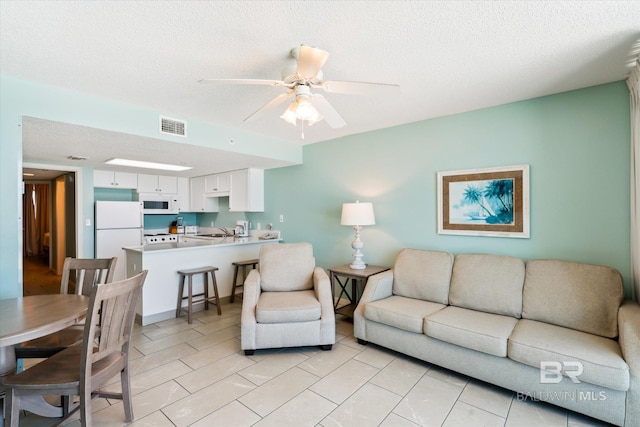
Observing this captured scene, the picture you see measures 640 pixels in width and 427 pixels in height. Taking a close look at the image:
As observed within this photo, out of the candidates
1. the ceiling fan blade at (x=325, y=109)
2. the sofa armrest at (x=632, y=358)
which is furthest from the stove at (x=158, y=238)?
the sofa armrest at (x=632, y=358)

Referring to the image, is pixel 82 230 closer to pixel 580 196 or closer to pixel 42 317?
pixel 42 317

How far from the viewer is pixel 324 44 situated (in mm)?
1810

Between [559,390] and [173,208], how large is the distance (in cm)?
606

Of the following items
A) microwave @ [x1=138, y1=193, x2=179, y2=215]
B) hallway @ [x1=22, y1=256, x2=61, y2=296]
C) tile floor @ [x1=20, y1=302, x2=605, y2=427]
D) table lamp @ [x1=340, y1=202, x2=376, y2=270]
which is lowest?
tile floor @ [x1=20, y1=302, x2=605, y2=427]

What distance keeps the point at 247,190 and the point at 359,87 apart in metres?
3.49

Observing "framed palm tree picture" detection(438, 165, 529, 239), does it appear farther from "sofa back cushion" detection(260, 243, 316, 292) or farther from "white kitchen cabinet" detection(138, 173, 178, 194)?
"white kitchen cabinet" detection(138, 173, 178, 194)

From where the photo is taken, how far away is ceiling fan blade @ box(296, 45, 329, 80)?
158cm

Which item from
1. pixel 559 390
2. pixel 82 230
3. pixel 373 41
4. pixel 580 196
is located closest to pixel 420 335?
pixel 559 390

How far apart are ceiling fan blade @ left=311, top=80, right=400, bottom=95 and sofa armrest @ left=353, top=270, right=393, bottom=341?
1837 mm

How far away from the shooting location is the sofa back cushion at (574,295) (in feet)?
7.06

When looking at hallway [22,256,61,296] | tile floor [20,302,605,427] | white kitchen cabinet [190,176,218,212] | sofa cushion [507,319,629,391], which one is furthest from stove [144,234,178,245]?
sofa cushion [507,319,629,391]

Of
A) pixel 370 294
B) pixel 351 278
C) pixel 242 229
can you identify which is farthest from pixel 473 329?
pixel 242 229

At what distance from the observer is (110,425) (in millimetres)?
1836

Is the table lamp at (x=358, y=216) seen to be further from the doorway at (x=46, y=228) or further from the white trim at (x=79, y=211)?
the doorway at (x=46, y=228)
